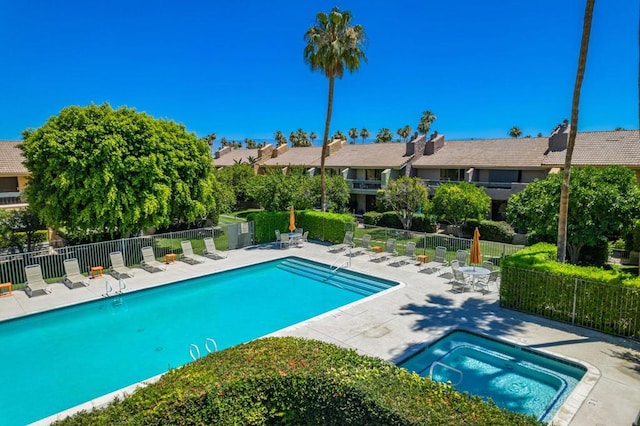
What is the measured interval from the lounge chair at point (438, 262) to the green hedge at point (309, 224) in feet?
19.5

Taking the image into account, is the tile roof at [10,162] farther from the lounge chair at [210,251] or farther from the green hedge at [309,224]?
the green hedge at [309,224]

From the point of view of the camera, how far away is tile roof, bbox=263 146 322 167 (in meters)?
51.7

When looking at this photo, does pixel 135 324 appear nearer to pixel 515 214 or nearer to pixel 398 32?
pixel 515 214

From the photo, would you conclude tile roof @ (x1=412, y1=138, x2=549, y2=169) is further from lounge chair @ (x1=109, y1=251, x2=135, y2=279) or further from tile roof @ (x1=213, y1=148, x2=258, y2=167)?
tile roof @ (x1=213, y1=148, x2=258, y2=167)

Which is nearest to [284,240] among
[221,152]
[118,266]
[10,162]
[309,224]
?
[309,224]

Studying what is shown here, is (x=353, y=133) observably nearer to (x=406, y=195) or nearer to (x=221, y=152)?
(x=221, y=152)

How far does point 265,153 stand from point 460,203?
127ft

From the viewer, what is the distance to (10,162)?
30.8 m

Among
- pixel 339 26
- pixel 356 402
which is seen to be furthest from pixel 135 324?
pixel 339 26

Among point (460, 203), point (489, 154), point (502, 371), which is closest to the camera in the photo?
point (502, 371)

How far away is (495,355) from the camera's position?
1116cm

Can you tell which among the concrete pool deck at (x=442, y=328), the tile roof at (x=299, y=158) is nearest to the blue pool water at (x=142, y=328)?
the concrete pool deck at (x=442, y=328)

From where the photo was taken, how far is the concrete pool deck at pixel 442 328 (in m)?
8.62

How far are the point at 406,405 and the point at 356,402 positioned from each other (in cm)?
82
